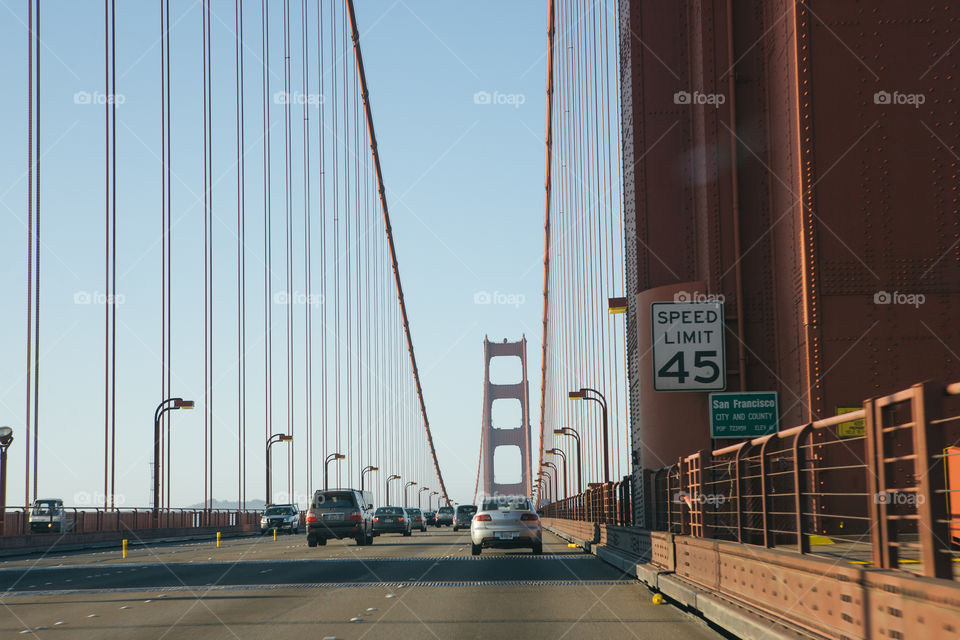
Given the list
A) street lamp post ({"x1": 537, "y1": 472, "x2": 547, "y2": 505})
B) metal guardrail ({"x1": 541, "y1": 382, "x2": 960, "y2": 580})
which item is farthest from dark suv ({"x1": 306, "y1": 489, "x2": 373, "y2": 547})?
street lamp post ({"x1": 537, "y1": 472, "x2": 547, "y2": 505})

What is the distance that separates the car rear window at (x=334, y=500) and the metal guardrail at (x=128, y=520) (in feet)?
26.4

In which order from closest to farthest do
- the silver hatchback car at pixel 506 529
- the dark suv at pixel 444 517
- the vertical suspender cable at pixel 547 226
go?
the silver hatchback car at pixel 506 529 → the vertical suspender cable at pixel 547 226 → the dark suv at pixel 444 517

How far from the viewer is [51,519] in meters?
39.7

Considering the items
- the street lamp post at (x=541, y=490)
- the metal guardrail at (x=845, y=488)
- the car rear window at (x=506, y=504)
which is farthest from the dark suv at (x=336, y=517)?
the street lamp post at (x=541, y=490)

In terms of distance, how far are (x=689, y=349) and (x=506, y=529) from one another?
10.4 meters

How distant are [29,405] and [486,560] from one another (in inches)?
576

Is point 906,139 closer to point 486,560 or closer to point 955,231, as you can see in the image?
point 955,231

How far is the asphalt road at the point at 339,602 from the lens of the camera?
32.2ft

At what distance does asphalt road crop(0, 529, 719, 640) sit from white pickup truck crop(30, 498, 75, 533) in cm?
1551

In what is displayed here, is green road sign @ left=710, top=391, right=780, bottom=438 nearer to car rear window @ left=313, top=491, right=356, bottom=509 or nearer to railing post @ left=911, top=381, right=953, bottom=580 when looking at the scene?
railing post @ left=911, top=381, right=953, bottom=580

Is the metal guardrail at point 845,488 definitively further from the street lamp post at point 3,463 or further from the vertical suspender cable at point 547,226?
the vertical suspender cable at point 547,226

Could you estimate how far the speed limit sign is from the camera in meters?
15.9

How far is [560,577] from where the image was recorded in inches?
658

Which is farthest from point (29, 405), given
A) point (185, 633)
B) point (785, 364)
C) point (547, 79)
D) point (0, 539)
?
point (547, 79)
